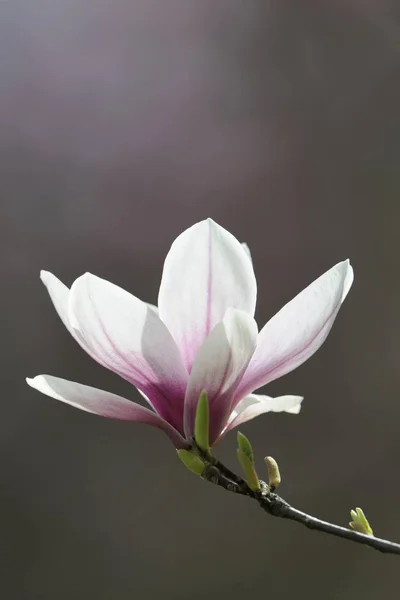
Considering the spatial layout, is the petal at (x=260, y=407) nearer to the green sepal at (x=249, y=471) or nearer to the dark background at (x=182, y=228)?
the green sepal at (x=249, y=471)

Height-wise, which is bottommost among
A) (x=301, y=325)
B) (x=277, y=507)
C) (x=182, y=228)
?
(x=277, y=507)

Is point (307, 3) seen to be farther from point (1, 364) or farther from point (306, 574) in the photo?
point (306, 574)

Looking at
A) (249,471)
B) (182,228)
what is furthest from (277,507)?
(182,228)

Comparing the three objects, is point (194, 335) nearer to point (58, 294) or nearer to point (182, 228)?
point (58, 294)

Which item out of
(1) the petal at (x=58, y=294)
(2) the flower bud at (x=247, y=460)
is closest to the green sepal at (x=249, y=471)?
(2) the flower bud at (x=247, y=460)

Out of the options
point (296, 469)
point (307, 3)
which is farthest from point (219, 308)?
point (307, 3)
